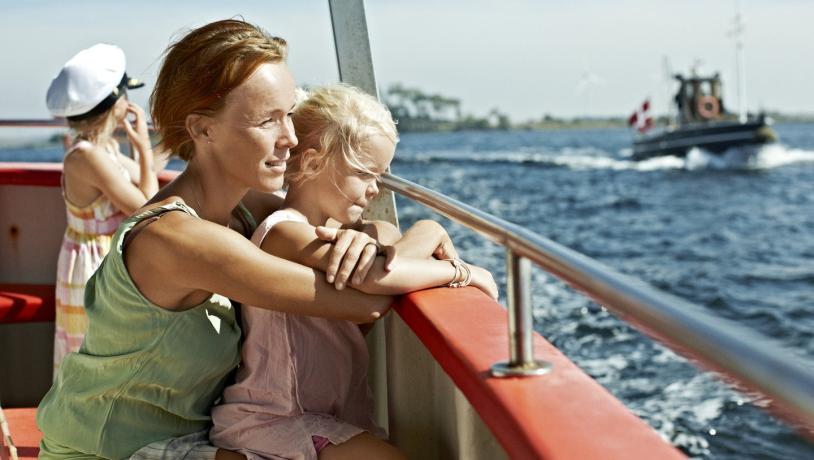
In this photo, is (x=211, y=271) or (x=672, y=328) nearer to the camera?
(x=672, y=328)

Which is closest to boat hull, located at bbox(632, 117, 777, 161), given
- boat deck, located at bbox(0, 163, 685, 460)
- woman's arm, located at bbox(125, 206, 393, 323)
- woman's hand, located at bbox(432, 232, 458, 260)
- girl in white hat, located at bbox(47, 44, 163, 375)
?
girl in white hat, located at bbox(47, 44, 163, 375)

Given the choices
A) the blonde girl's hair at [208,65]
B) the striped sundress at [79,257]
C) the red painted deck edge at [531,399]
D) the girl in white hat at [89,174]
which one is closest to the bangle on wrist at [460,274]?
the red painted deck edge at [531,399]

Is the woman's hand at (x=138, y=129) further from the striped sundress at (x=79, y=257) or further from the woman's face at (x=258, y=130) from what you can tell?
the woman's face at (x=258, y=130)

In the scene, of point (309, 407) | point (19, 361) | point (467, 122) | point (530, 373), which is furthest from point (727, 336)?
point (467, 122)

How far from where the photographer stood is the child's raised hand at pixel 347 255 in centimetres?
173

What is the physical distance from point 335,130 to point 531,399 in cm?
83

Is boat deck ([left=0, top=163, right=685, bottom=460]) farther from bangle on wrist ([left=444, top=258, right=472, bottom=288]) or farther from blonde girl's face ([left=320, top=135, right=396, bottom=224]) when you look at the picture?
blonde girl's face ([left=320, top=135, right=396, bottom=224])

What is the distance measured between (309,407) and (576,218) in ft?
136

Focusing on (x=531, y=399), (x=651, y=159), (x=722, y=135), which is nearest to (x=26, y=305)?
(x=531, y=399)

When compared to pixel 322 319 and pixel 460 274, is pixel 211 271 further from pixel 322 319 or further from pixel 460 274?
pixel 460 274

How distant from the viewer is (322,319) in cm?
194

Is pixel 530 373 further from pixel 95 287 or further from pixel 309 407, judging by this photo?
pixel 95 287

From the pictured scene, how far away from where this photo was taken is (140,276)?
168cm

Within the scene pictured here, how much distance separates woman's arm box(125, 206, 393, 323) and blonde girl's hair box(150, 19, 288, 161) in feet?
0.68
